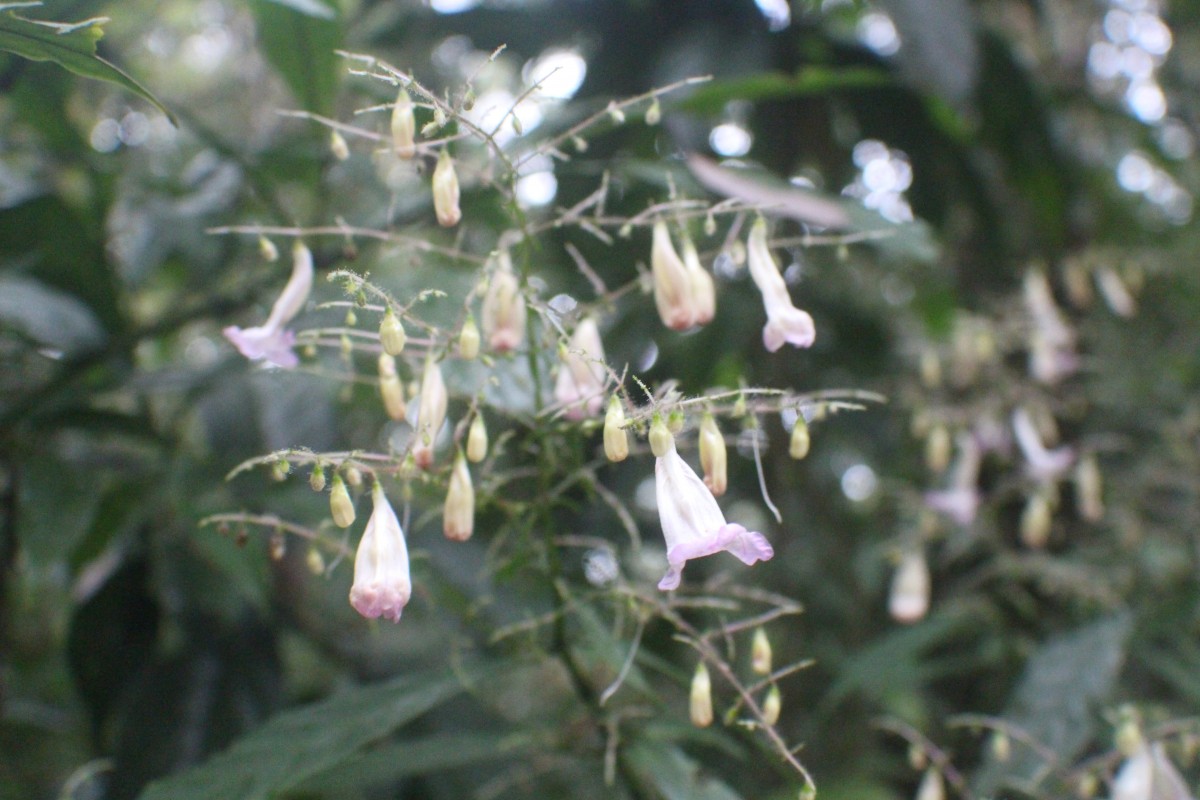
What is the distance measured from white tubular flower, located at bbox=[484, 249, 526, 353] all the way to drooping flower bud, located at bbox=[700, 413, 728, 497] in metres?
0.18

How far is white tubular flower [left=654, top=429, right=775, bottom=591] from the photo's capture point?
0.62 m

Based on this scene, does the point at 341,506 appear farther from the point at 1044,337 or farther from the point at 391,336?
the point at 1044,337

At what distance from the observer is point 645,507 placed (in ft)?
6.32

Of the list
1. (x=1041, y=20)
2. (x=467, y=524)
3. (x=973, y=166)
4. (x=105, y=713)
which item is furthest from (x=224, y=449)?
(x=1041, y=20)

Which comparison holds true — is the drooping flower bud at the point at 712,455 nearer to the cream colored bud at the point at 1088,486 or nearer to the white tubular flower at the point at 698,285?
the white tubular flower at the point at 698,285

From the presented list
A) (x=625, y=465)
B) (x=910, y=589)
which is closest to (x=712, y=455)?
(x=910, y=589)

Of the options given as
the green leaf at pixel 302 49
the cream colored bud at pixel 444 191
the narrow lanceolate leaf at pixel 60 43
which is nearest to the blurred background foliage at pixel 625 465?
the green leaf at pixel 302 49

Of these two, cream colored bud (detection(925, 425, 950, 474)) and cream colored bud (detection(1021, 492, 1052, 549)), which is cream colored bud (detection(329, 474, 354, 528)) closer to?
cream colored bud (detection(925, 425, 950, 474))

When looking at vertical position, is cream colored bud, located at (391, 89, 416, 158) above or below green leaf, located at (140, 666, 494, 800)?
above

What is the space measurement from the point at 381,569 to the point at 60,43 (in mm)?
439

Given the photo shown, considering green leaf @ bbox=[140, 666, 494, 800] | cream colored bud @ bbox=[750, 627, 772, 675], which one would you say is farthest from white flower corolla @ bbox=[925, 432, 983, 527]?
green leaf @ bbox=[140, 666, 494, 800]

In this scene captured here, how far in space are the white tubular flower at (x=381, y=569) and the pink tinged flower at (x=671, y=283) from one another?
294mm

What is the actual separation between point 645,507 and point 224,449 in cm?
85

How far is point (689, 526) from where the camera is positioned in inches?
25.1
